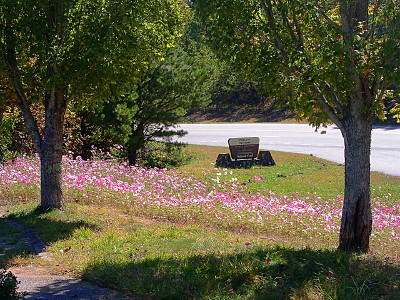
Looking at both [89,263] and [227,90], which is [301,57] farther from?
[227,90]

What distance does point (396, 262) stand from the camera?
644 centimetres

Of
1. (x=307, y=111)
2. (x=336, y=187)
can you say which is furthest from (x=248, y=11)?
(x=336, y=187)

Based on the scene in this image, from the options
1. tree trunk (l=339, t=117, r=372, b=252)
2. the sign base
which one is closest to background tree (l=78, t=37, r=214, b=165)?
the sign base

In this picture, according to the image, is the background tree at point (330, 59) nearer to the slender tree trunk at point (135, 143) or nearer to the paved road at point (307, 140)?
the slender tree trunk at point (135, 143)

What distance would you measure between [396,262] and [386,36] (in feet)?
9.47

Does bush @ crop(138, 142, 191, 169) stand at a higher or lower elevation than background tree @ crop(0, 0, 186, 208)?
lower

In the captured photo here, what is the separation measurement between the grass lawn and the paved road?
3.69m

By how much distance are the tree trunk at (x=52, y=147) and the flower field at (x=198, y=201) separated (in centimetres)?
155

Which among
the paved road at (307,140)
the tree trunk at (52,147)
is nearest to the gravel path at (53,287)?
the tree trunk at (52,147)

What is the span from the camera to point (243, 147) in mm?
18688

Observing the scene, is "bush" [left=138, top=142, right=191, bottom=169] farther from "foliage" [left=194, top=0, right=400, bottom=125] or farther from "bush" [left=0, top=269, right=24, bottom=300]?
"bush" [left=0, top=269, right=24, bottom=300]

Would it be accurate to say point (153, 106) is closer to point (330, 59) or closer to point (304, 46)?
point (304, 46)

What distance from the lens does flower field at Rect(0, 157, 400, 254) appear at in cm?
961

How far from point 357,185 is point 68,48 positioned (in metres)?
5.18
